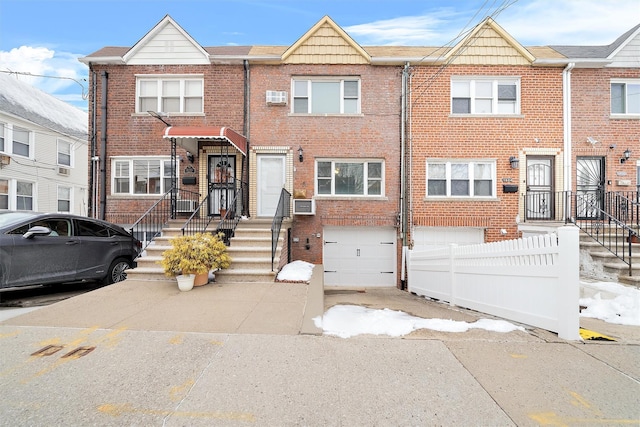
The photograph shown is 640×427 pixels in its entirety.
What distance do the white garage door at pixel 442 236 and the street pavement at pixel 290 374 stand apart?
579cm

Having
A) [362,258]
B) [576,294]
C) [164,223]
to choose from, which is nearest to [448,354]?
[576,294]

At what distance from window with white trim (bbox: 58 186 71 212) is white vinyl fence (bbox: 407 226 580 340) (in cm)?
2151

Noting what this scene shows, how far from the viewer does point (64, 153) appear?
1772 centimetres

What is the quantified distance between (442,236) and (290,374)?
28.3ft

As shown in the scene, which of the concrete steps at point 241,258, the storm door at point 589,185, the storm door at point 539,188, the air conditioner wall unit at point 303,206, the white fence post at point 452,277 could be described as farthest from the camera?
the storm door at point 539,188

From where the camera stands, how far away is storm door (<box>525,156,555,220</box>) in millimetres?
9875

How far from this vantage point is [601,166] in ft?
32.4

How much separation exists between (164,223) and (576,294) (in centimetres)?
1040

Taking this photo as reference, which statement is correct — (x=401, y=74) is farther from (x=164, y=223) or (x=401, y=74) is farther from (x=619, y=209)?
(x=164, y=223)

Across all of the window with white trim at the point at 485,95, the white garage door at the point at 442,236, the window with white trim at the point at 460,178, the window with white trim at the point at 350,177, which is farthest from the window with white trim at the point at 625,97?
the window with white trim at the point at 350,177

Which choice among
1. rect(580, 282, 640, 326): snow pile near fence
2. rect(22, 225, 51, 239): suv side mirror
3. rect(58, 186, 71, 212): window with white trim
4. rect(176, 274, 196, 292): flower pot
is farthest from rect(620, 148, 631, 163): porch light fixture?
rect(58, 186, 71, 212): window with white trim

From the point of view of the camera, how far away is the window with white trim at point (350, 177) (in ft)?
33.2

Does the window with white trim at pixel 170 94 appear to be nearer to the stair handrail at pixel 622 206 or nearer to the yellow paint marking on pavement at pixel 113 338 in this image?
the yellow paint marking on pavement at pixel 113 338

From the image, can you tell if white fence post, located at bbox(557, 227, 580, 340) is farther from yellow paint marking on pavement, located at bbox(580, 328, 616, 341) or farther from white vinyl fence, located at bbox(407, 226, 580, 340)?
yellow paint marking on pavement, located at bbox(580, 328, 616, 341)
